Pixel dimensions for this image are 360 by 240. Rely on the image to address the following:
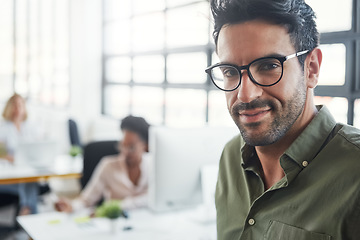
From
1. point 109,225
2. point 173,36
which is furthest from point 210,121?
point 109,225

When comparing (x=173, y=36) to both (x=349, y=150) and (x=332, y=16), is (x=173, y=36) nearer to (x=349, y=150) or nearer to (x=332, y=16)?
(x=332, y=16)

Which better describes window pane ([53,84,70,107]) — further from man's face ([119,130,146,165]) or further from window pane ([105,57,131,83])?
man's face ([119,130,146,165])

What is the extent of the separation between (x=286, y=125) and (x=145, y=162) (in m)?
1.86

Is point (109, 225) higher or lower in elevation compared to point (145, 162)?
lower

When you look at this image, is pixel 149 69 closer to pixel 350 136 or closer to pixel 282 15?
pixel 282 15

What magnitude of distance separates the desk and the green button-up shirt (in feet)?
8.60

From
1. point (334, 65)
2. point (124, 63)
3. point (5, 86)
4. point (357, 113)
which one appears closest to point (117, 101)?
point (124, 63)

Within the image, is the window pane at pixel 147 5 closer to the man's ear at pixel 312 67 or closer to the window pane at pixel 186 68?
the window pane at pixel 186 68

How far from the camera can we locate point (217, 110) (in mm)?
4129

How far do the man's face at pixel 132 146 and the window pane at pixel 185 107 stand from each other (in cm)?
155

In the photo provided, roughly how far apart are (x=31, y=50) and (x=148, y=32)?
3.81 metres

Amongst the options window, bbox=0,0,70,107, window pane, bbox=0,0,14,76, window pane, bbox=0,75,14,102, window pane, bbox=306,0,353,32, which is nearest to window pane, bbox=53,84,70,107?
window, bbox=0,0,70,107

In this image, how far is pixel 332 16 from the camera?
2.79m

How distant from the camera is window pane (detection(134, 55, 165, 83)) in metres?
5.14
